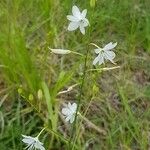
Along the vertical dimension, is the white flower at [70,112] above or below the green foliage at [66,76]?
above

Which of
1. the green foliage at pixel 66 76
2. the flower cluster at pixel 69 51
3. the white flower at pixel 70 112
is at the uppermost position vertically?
the flower cluster at pixel 69 51

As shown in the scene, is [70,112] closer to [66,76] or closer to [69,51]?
[69,51]

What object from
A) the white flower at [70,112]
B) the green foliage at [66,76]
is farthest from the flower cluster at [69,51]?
the green foliage at [66,76]

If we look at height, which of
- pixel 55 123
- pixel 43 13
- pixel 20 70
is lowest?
pixel 55 123

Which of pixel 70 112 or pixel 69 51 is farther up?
pixel 69 51

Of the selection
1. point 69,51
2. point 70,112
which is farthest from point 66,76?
point 69,51

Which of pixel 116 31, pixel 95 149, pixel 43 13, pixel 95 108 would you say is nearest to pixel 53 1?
pixel 43 13

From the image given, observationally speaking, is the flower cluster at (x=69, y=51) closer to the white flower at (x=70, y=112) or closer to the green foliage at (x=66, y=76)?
the white flower at (x=70, y=112)

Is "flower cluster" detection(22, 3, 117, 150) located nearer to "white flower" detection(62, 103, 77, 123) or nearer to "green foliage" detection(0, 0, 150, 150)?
"white flower" detection(62, 103, 77, 123)

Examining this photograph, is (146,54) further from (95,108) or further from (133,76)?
(95,108)

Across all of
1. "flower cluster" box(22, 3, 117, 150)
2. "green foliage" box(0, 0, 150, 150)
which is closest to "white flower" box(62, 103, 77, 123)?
"flower cluster" box(22, 3, 117, 150)

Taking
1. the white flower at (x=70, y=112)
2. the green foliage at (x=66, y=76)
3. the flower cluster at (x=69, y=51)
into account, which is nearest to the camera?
the flower cluster at (x=69, y=51)
